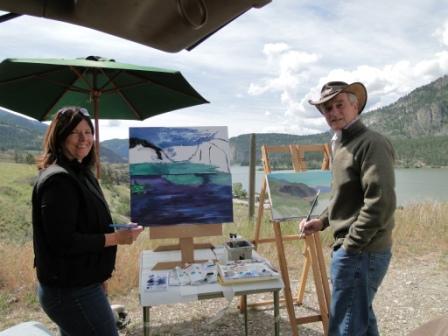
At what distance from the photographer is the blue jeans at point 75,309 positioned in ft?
4.64

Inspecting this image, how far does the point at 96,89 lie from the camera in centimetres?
294

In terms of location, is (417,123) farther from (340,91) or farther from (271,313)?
(340,91)

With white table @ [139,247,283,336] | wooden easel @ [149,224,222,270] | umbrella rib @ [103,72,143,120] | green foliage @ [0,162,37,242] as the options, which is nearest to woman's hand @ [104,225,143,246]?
white table @ [139,247,283,336]

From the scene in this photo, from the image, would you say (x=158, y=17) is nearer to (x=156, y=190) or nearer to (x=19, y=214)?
(x=156, y=190)

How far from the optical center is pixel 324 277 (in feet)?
9.04

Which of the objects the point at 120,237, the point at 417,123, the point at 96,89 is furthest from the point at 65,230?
the point at 417,123

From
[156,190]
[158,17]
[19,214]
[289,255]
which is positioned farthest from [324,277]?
[19,214]

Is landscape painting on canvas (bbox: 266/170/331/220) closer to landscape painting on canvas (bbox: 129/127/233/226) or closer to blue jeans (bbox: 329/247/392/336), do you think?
landscape painting on canvas (bbox: 129/127/233/226)

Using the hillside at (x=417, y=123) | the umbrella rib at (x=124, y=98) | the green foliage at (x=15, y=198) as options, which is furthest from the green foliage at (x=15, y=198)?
the hillside at (x=417, y=123)

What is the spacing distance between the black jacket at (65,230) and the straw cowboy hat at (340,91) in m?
1.18

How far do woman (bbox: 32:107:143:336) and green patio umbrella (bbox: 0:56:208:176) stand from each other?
1025mm

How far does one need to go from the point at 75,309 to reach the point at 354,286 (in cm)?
123

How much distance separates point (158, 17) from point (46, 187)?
2.84 ft

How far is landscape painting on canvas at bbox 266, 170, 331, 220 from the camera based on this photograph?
2883mm
